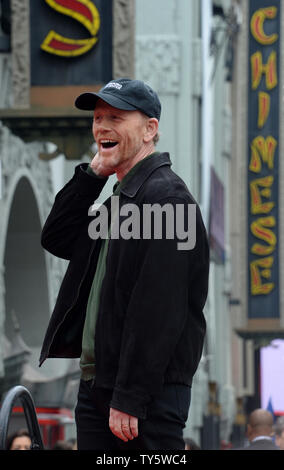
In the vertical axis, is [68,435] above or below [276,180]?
below

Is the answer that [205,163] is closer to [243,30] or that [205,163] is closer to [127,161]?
[243,30]

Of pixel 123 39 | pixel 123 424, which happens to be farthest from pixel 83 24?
pixel 123 424

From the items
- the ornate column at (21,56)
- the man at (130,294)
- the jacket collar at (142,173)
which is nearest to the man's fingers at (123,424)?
the man at (130,294)

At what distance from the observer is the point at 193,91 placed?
2927 centimetres

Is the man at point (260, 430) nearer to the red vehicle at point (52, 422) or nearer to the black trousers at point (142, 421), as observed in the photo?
the black trousers at point (142, 421)

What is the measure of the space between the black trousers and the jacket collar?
2.29 ft

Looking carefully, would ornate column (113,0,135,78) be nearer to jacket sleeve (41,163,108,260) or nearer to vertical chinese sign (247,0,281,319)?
jacket sleeve (41,163,108,260)

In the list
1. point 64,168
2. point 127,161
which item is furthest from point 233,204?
point 127,161

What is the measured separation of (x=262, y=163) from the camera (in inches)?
1769

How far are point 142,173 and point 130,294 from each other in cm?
47

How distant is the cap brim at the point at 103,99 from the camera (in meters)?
4.85
